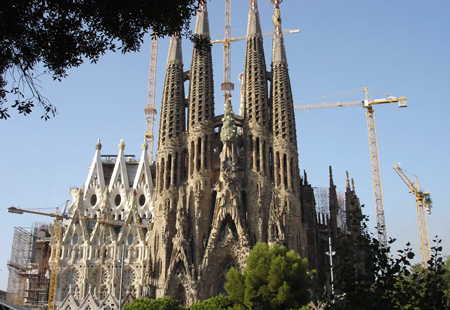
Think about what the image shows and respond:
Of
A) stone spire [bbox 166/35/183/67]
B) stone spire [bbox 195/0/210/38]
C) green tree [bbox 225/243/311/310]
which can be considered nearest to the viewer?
green tree [bbox 225/243/311/310]

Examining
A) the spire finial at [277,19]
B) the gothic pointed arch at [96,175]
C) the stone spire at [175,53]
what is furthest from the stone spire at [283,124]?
the gothic pointed arch at [96,175]

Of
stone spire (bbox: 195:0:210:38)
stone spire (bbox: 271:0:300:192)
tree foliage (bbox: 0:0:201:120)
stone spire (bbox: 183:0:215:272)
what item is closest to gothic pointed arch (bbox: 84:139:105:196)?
stone spire (bbox: 183:0:215:272)

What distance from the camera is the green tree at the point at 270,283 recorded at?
31.5 m

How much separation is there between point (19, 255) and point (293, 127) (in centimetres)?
3865

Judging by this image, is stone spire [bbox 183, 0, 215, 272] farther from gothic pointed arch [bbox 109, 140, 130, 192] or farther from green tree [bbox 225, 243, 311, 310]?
gothic pointed arch [bbox 109, 140, 130, 192]

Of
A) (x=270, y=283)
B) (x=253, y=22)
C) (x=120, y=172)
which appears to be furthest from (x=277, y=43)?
(x=270, y=283)

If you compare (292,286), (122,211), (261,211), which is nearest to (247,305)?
(292,286)

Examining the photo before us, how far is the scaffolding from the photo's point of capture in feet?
Answer: 195

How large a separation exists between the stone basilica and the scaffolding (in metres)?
8.50

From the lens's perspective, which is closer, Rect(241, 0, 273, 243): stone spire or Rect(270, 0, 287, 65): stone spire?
Rect(241, 0, 273, 243): stone spire

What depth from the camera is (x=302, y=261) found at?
113 feet

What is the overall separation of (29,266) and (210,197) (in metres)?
30.0

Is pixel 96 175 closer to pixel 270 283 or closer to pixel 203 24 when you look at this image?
pixel 203 24

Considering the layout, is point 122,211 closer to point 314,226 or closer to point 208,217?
point 208,217
